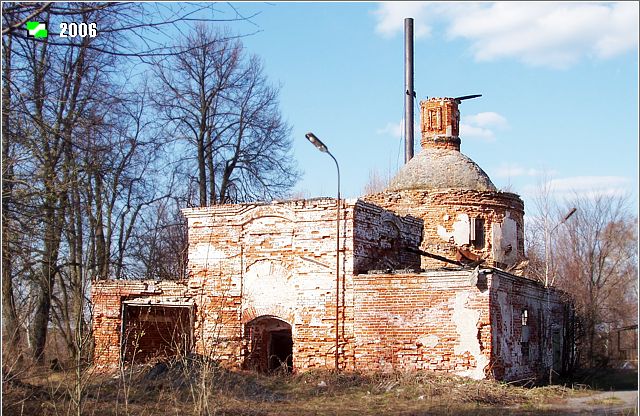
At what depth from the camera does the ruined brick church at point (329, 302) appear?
17.7 meters

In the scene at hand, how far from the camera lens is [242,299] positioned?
1972 centimetres

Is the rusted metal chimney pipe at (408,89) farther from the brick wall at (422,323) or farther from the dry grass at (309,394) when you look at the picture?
the dry grass at (309,394)

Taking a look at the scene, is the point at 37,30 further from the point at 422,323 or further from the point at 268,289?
the point at 268,289

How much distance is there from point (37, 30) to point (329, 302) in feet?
41.7

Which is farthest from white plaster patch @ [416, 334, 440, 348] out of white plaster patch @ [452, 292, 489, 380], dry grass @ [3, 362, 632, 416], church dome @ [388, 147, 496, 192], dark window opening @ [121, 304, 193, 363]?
church dome @ [388, 147, 496, 192]

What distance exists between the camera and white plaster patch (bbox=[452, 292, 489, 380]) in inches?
683

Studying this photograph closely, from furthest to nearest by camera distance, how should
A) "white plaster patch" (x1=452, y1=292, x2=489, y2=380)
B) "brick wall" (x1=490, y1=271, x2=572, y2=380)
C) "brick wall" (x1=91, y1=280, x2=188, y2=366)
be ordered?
1. "brick wall" (x1=91, y1=280, x2=188, y2=366)
2. "brick wall" (x1=490, y1=271, x2=572, y2=380)
3. "white plaster patch" (x1=452, y1=292, x2=489, y2=380)

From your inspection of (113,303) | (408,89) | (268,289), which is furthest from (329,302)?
(408,89)

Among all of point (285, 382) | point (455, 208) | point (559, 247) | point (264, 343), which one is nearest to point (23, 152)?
point (285, 382)

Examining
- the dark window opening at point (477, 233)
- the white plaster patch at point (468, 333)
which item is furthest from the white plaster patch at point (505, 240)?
the white plaster patch at point (468, 333)

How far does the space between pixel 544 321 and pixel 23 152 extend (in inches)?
643

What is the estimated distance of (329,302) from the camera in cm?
1886

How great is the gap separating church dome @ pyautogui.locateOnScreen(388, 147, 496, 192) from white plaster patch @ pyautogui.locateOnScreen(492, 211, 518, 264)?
1.18 meters

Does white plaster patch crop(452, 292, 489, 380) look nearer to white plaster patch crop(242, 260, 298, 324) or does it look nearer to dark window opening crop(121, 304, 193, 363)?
white plaster patch crop(242, 260, 298, 324)
